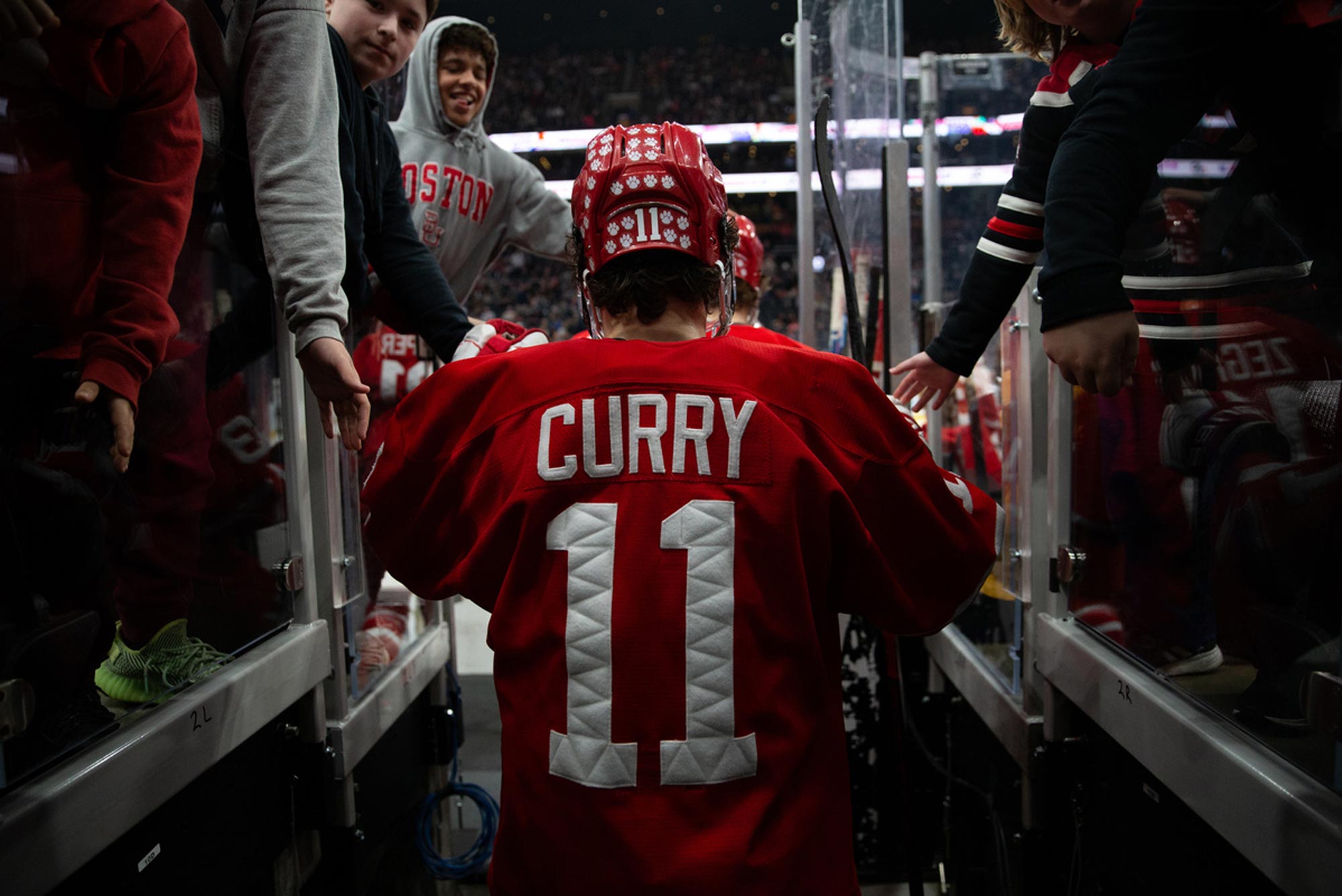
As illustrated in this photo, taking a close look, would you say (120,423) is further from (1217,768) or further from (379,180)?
(1217,768)

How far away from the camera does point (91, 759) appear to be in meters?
1.00

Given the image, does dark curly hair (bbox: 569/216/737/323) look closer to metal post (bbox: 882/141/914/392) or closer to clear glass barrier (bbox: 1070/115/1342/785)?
clear glass barrier (bbox: 1070/115/1342/785)

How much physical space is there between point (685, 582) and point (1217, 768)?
64cm

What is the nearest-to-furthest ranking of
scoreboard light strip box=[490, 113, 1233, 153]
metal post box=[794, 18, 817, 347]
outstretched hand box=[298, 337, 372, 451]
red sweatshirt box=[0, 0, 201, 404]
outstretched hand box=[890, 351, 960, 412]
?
red sweatshirt box=[0, 0, 201, 404], outstretched hand box=[298, 337, 372, 451], outstretched hand box=[890, 351, 960, 412], scoreboard light strip box=[490, 113, 1233, 153], metal post box=[794, 18, 817, 347]

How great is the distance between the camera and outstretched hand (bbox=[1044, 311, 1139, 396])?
848mm

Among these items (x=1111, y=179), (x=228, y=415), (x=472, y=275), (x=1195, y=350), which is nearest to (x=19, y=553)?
(x=228, y=415)

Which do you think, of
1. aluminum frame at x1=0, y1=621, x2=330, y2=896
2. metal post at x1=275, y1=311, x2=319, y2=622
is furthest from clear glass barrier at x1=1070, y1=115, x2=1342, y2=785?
metal post at x1=275, y1=311, x2=319, y2=622

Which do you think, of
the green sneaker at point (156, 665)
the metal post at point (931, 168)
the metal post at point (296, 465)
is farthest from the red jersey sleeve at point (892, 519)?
the metal post at point (931, 168)

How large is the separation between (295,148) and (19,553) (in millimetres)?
687

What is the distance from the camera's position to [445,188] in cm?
248

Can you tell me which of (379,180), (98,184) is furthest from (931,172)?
(98,184)

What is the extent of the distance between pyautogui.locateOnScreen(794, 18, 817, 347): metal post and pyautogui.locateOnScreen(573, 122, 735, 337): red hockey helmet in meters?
2.86

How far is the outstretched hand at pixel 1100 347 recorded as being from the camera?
85 centimetres

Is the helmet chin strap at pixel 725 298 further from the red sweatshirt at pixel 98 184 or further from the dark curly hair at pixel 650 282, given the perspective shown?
the red sweatshirt at pixel 98 184
